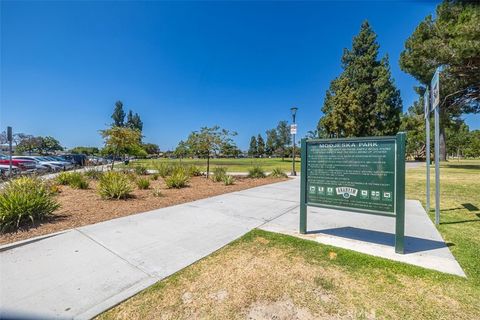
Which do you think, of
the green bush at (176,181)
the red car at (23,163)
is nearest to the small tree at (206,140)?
the green bush at (176,181)

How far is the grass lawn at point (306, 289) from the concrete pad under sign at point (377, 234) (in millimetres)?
230

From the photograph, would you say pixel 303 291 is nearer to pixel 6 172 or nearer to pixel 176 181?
pixel 176 181

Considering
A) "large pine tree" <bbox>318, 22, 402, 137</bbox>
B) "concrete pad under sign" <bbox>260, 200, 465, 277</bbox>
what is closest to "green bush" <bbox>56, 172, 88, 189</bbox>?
"concrete pad under sign" <bbox>260, 200, 465, 277</bbox>

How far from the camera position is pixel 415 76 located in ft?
59.3

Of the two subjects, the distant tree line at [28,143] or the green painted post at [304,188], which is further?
the distant tree line at [28,143]

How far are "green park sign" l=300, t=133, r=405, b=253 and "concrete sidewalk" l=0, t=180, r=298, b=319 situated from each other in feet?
5.42

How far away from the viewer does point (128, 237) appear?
4246 millimetres

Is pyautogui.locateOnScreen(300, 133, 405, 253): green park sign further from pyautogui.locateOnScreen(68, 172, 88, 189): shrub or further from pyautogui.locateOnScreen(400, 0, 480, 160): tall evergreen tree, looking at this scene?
pyautogui.locateOnScreen(400, 0, 480, 160): tall evergreen tree

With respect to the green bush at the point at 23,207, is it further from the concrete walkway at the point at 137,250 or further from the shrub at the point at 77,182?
the shrub at the point at 77,182

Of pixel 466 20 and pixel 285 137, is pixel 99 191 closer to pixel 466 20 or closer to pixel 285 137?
pixel 466 20

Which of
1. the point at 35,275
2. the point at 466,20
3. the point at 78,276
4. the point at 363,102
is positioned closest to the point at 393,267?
the point at 78,276

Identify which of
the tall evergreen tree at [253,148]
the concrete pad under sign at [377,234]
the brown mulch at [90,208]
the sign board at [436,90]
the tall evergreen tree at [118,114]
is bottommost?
the concrete pad under sign at [377,234]

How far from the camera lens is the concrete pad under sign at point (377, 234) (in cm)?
335

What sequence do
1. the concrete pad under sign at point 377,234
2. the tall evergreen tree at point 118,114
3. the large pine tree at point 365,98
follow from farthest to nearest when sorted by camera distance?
the tall evergreen tree at point 118,114
the large pine tree at point 365,98
the concrete pad under sign at point 377,234
